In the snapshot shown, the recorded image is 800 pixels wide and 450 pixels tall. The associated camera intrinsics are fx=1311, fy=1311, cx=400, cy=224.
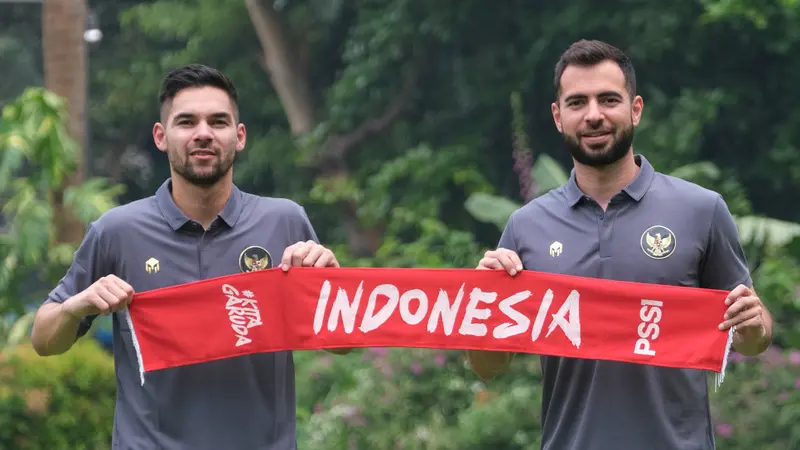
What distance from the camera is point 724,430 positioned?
31.1 ft

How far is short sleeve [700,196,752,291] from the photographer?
14.5 ft

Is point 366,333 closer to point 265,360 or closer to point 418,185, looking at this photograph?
point 265,360

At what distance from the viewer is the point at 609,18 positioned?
20.6 metres

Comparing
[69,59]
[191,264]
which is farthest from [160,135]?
[69,59]

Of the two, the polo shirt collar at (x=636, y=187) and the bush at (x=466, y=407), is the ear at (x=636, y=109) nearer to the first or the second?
the polo shirt collar at (x=636, y=187)

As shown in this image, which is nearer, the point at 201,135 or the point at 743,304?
the point at 743,304

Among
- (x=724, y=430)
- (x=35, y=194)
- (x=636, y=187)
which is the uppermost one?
(x=35, y=194)

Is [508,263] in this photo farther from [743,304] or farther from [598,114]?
[743,304]

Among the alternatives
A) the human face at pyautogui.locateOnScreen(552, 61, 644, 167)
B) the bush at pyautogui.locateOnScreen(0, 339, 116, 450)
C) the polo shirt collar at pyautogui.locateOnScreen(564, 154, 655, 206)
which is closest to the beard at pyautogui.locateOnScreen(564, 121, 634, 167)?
the human face at pyautogui.locateOnScreen(552, 61, 644, 167)

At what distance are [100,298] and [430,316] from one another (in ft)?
4.12

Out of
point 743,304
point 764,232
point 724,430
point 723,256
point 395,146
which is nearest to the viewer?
point 743,304

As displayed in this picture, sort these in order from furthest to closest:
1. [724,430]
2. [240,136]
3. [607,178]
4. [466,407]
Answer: [466,407], [724,430], [240,136], [607,178]

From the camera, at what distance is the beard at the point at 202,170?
461 centimetres

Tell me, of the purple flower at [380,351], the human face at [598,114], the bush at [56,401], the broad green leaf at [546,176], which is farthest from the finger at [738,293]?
the broad green leaf at [546,176]
